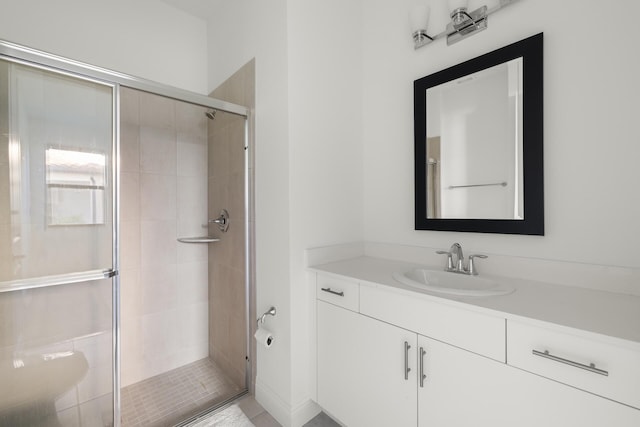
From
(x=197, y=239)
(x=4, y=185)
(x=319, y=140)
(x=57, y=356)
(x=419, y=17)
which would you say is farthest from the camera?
(x=197, y=239)

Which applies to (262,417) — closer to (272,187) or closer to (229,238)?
(229,238)

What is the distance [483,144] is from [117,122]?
1.75 metres

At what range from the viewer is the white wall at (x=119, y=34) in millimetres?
1627

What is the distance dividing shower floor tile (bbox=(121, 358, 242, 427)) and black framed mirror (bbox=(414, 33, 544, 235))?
64.2 inches

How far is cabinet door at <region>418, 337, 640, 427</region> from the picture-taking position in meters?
0.74

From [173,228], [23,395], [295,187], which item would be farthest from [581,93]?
A: [23,395]

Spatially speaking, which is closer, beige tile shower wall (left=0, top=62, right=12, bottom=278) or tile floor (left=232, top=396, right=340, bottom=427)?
beige tile shower wall (left=0, top=62, right=12, bottom=278)

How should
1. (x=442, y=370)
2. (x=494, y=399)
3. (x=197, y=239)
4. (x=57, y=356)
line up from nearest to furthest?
(x=494, y=399), (x=442, y=370), (x=57, y=356), (x=197, y=239)

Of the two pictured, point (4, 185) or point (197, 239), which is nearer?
point (4, 185)

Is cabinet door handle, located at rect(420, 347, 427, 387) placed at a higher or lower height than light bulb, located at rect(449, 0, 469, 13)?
lower

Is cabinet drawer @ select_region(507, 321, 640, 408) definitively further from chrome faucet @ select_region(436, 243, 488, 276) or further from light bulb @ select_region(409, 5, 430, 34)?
light bulb @ select_region(409, 5, 430, 34)

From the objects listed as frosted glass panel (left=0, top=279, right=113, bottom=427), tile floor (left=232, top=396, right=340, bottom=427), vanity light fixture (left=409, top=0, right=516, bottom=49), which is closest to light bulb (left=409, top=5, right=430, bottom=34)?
vanity light fixture (left=409, top=0, right=516, bottom=49)

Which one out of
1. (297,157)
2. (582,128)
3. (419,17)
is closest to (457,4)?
(419,17)

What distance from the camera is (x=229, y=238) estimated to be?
1931 mm
